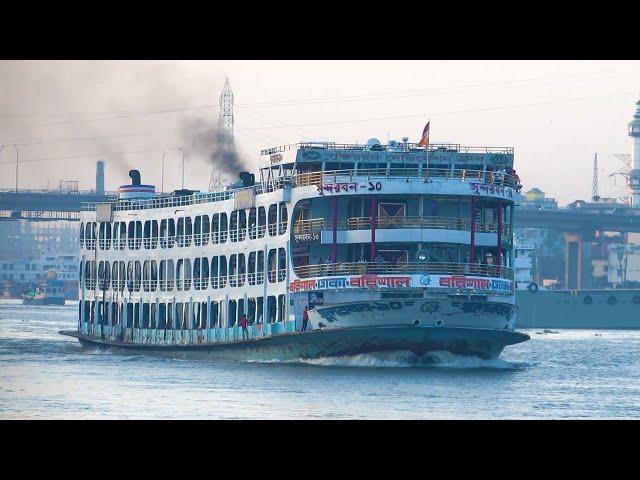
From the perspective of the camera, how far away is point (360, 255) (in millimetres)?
54625

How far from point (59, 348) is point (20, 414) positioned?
36.1 m

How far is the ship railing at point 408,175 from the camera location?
5412cm

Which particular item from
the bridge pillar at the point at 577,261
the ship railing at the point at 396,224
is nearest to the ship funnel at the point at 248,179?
the ship railing at the point at 396,224

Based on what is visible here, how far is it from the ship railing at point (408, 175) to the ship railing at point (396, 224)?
1465 millimetres

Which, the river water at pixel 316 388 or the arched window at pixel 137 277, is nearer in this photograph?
the river water at pixel 316 388

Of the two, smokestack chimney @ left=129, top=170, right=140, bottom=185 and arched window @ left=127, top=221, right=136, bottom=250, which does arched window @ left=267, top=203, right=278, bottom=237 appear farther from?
smokestack chimney @ left=129, top=170, right=140, bottom=185

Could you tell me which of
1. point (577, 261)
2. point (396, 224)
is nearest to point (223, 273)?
point (396, 224)

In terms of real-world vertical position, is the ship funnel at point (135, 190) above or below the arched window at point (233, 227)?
above

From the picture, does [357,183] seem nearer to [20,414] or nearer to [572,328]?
[20,414]

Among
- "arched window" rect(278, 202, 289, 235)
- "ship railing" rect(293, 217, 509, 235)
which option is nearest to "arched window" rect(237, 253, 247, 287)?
"arched window" rect(278, 202, 289, 235)

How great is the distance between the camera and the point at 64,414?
38.9 meters

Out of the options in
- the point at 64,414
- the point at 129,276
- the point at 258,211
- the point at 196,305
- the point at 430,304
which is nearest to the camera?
the point at 64,414

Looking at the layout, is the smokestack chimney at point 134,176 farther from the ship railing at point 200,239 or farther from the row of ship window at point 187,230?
the ship railing at point 200,239
